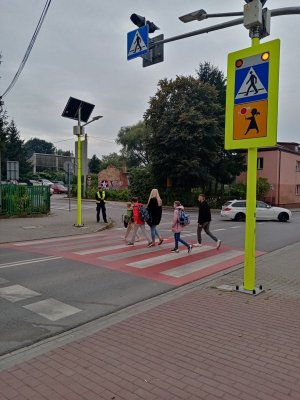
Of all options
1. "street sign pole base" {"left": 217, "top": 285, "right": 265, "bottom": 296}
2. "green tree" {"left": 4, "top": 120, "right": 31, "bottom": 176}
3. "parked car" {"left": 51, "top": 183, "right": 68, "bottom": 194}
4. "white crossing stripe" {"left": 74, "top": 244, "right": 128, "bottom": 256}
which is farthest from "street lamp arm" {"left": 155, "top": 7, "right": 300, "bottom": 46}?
"green tree" {"left": 4, "top": 120, "right": 31, "bottom": 176}

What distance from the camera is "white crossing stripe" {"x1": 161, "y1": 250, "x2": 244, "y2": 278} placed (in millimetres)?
8180

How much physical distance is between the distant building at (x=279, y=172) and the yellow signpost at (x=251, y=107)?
36293mm

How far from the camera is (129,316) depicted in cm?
540

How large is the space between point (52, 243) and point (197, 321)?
8.27m

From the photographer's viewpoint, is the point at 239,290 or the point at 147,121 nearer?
the point at 239,290

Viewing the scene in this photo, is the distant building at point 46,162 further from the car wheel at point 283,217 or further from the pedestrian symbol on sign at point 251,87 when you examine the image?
the pedestrian symbol on sign at point 251,87

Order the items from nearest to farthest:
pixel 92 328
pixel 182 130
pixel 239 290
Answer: pixel 92 328 < pixel 239 290 < pixel 182 130

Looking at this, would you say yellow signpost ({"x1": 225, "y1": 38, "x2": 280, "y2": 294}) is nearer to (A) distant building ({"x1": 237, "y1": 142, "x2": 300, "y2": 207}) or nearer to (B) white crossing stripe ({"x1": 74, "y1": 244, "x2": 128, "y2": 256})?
(B) white crossing stripe ({"x1": 74, "y1": 244, "x2": 128, "y2": 256})

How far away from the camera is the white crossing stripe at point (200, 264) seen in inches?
322

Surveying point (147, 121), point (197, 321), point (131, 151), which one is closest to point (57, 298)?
point (197, 321)

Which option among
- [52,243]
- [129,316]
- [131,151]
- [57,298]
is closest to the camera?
[129,316]

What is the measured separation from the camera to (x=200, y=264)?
922 cm

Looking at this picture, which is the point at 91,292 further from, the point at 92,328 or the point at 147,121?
the point at 147,121

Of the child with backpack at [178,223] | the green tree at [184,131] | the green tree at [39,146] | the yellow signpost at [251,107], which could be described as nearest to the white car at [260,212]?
the green tree at [184,131]
